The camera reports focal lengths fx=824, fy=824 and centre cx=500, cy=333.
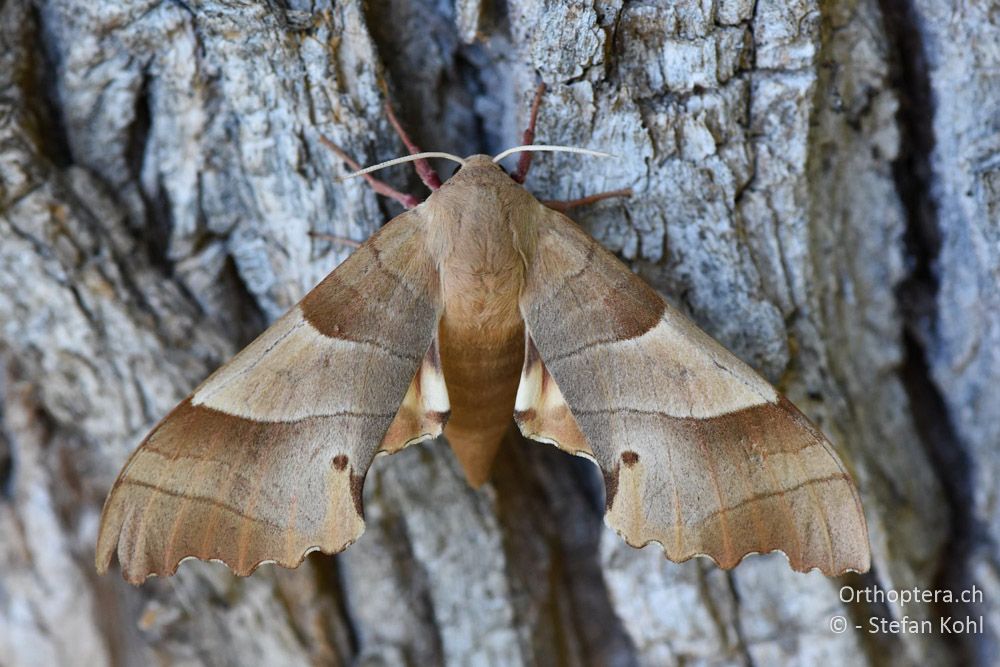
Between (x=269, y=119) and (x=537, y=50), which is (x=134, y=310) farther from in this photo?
(x=537, y=50)

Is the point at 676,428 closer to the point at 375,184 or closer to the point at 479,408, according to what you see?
the point at 479,408

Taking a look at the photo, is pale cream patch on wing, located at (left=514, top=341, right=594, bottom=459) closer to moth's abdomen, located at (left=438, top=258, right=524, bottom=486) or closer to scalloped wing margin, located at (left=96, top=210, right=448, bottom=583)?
moth's abdomen, located at (left=438, top=258, right=524, bottom=486)

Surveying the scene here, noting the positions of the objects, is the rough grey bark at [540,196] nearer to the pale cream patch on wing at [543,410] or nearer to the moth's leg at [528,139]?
the moth's leg at [528,139]

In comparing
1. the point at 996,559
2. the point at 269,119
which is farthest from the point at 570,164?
the point at 996,559

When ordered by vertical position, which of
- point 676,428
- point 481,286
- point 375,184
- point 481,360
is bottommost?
point 676,428

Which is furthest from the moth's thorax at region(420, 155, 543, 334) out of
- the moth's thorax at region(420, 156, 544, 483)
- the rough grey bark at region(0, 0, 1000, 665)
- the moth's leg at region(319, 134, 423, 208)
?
the rough grey bark at region(0, 0, 1000, 665)

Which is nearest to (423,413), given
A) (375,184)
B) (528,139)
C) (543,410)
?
(543,410)
